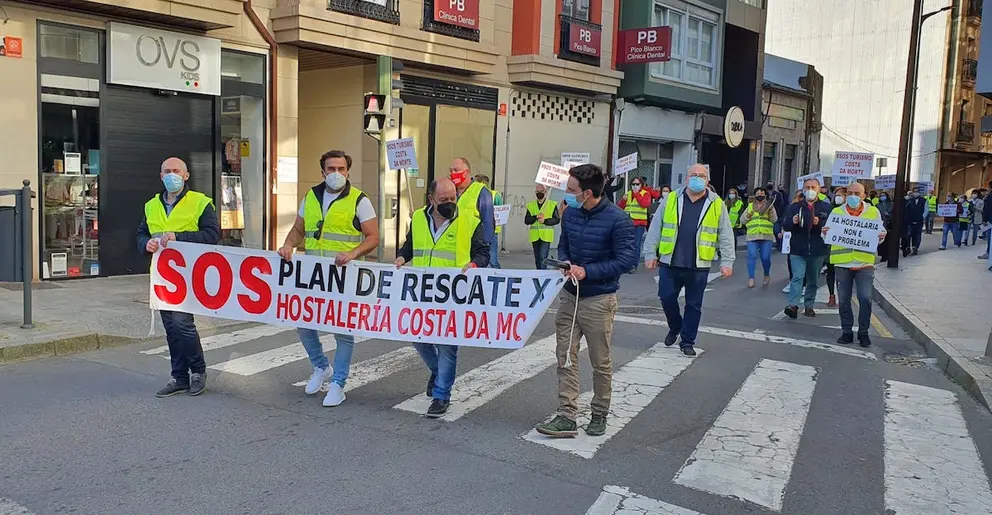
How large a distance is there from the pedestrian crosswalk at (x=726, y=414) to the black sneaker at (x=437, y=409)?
0.07 m

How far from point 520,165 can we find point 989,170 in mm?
47544

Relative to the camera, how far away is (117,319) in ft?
32.0

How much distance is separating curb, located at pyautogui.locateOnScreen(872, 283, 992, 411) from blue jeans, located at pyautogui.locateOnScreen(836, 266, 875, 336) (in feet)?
2.55

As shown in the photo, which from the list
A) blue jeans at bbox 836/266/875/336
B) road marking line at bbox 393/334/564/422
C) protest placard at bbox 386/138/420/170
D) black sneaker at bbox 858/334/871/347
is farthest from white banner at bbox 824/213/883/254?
protest placard at bbox 386/138/420/170

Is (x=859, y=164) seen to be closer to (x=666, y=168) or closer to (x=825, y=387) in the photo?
(x=666, y=168)

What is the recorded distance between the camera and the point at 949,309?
1258cm

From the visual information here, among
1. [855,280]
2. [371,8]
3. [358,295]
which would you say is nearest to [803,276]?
[855,280]

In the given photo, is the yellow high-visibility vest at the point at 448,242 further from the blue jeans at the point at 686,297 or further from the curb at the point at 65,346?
the curb at the point at 65,346

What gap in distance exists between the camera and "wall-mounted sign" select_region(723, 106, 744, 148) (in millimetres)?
27281

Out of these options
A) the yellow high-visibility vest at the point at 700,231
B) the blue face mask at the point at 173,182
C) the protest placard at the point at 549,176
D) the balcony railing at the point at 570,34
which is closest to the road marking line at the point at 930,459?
the yellow high-visibility vest at the point at 700,231

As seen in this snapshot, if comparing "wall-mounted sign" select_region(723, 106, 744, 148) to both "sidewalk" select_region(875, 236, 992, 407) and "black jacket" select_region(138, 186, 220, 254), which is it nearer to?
"sidewalk" select_region(875, 236, 992, 407)

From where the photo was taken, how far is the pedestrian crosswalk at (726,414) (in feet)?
16.5

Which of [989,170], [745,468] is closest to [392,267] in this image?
[745,468]

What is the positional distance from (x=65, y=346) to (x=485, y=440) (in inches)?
193
